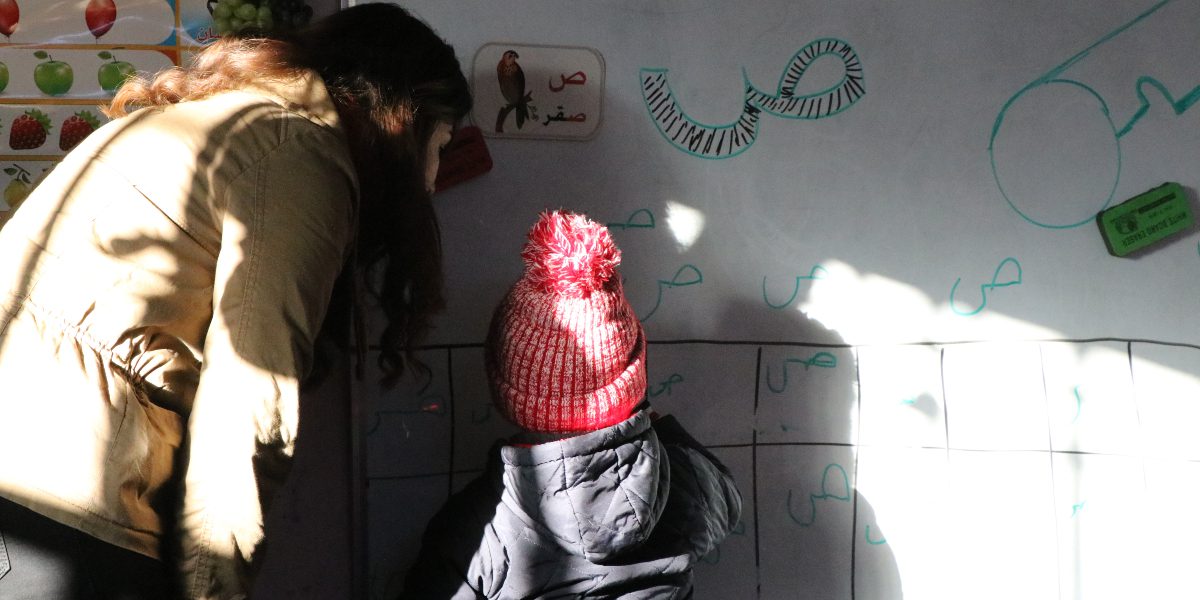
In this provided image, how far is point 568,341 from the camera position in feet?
3.26

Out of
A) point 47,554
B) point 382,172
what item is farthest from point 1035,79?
point 47,554

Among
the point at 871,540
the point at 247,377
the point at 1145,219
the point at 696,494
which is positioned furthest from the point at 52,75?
the point at 1145,219

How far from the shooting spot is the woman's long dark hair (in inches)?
37.7

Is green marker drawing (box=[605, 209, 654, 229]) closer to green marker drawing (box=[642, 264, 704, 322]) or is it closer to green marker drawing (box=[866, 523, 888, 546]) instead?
green marker drawing (box=[642, 264, 704, 322])

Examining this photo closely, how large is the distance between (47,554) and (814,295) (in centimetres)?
108

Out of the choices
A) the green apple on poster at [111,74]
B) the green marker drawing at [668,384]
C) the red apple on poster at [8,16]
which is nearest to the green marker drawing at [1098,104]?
the green marker drawing at [668,384]

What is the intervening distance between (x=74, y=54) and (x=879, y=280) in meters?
1.24

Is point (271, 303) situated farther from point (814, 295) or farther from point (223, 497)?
point (814, 295)

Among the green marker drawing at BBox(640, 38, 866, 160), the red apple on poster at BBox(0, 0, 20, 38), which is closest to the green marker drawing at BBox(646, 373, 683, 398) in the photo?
the green marker drawing at BBox(640, 38, 866, 160)

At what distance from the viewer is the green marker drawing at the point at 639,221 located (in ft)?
4.31

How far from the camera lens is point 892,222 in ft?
4.64

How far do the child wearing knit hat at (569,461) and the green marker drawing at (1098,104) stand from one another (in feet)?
2.58

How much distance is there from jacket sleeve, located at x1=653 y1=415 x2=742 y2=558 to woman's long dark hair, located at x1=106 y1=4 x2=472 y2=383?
0.40 meters

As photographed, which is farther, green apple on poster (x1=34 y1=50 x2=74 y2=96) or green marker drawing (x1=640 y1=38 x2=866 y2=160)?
green marker drawing (x1=640 y1=38 x2=866 y2=160)
